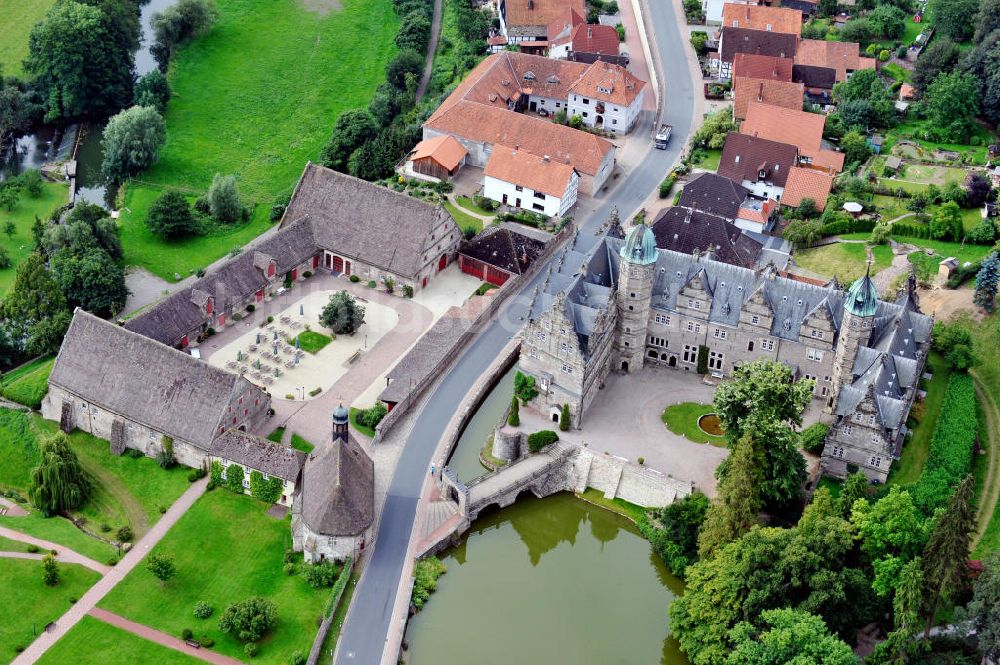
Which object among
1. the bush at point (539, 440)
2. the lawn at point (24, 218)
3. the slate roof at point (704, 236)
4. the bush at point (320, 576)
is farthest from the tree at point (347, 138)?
the bush at point (320, 576)

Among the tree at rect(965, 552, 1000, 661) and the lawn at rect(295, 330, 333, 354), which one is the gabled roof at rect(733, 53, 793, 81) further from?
the tree at rect(965, 552, 1000, 661)

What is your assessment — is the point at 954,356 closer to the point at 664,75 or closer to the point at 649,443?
the point at 649,443

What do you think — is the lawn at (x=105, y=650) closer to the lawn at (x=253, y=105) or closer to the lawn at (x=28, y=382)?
the lawn at (x=28, y=382)

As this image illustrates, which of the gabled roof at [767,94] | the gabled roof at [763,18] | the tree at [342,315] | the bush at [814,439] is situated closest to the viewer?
the bush at [814,439]

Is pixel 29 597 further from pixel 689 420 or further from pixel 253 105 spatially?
pixel 253 105

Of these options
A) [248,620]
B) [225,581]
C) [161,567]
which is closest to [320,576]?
[248,620]

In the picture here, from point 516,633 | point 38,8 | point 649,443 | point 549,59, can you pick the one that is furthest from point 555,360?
point 38,8

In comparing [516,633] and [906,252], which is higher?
[906,252]
